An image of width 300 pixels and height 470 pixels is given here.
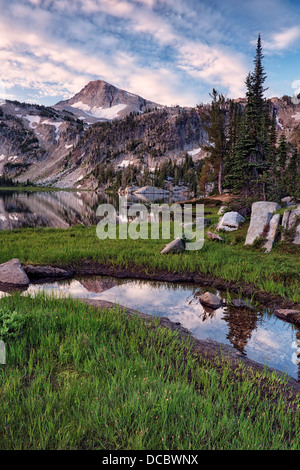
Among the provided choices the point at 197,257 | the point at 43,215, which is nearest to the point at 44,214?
the point at 43,215

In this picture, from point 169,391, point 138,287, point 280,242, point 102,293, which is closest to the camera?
point 169,391

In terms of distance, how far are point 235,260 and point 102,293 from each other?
8.00 m

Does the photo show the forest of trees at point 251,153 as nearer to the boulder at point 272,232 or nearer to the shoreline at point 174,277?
the boulder at point 272,232

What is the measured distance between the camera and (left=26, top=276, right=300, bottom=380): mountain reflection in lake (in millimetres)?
7848

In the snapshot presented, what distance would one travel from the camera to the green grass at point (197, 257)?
1266cm

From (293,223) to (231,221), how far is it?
6185mm

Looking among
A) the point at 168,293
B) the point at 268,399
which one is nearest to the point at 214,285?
the point at 168,293

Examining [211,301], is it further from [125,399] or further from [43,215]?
[43,215]

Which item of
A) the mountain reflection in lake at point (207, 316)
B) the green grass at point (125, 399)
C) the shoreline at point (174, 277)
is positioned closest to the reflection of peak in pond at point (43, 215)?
the shoreline at point (174, 277)

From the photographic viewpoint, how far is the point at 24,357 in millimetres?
5309

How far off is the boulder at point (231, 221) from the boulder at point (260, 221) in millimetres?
3163

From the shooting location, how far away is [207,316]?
33.3ft

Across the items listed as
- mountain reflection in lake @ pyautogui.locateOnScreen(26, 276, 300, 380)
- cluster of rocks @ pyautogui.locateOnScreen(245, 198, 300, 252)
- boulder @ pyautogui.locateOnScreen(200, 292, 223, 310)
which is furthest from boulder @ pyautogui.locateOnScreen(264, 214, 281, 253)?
boulder @ pyautogui.locateOnScreen(200, 292, 223, 310)

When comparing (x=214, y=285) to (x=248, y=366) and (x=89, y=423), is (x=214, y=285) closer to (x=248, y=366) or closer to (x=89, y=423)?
(x=248, y=366)
